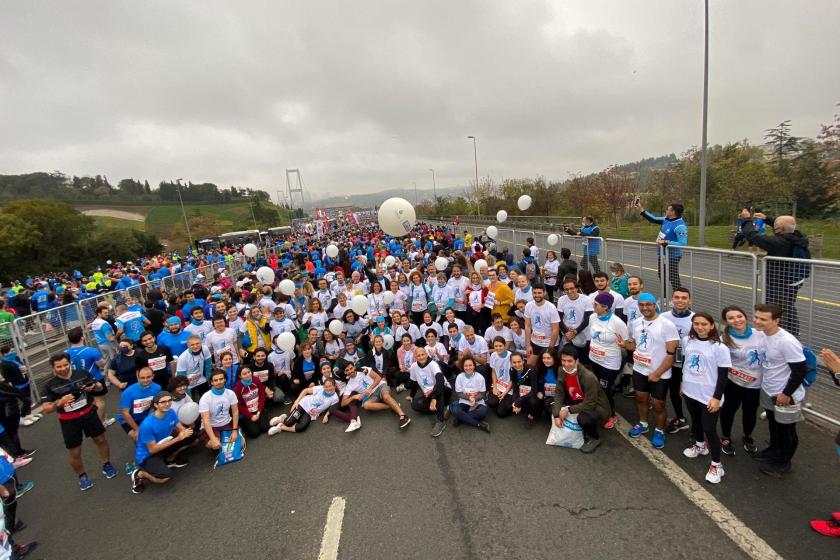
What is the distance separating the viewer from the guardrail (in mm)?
4203

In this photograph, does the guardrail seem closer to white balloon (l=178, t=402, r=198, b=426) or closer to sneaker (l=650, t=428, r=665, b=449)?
sneaker (l=650, t=428, r=665, b=449)

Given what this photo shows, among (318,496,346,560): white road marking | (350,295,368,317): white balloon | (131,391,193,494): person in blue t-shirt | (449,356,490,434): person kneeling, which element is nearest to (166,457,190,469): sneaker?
(131,391,193,494): person in blue t-shirt

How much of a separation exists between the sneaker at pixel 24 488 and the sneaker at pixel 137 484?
1.47 meters

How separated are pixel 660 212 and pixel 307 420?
1401 inches

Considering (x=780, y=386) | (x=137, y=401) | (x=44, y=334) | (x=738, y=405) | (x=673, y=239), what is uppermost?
(x=673, y=239)

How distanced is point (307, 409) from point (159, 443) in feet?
6.05

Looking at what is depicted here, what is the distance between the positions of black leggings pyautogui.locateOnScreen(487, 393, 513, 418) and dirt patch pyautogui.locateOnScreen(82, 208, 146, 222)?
372 ft

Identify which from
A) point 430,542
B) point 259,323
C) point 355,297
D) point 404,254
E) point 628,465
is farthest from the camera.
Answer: point 404,254

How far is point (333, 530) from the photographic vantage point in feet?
11.2

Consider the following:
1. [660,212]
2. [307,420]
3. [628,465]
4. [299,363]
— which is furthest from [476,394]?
[660,212]

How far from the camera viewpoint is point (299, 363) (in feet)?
21.7

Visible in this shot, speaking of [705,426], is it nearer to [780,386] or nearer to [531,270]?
[780,386]

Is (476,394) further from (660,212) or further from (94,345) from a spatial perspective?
(660,212)

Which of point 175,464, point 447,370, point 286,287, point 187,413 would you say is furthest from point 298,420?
point 286,287
